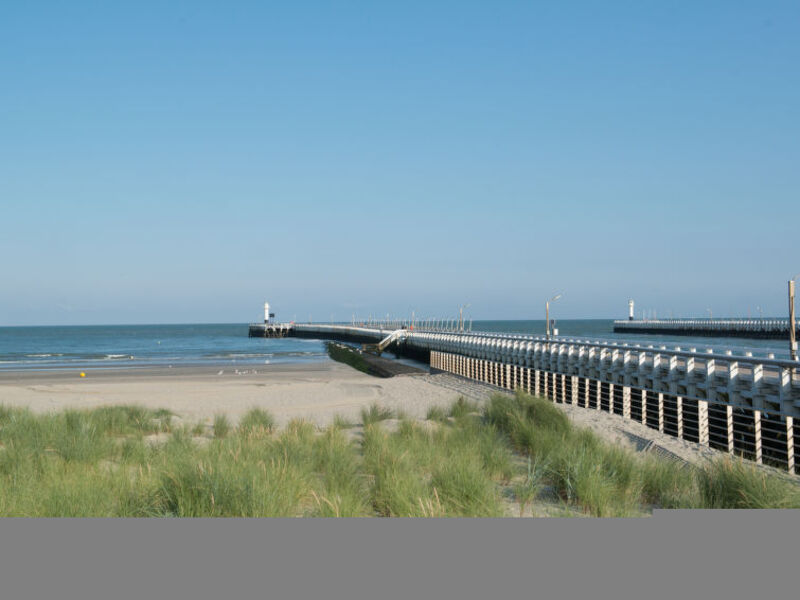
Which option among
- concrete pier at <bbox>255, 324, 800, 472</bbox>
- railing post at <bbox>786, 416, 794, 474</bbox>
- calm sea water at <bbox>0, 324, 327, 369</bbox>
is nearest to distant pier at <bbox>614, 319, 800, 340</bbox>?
calm sea water at <bbox>0, 324, 327, 369</bbox>

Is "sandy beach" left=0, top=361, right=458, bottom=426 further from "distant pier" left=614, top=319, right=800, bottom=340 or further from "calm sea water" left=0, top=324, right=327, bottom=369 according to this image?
"distant pier" left=614, top=319, right=800, bottom=340

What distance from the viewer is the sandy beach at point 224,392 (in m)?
23.2

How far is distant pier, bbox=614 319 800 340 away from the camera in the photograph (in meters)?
93.5

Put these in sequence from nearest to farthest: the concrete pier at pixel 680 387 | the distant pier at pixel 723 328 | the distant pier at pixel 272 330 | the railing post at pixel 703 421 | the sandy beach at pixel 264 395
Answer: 1. the concrete pier at pixel 680 387
2. the sandy beach at pixel 264 395
3. the railing post at pixel 703 421
4. the distant pier at pixel 723 328
5. the distant pier at pixel 272 330

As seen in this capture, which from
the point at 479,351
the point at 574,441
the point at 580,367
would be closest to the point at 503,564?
the point at 574,441

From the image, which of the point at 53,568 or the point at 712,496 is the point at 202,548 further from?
the point at 712,496

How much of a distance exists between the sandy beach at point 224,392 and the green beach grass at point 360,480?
7554mm

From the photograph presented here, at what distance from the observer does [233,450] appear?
9.60 metres

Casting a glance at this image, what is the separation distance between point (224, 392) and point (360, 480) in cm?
2358

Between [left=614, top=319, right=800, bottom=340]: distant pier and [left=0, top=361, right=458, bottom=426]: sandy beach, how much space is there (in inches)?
2648

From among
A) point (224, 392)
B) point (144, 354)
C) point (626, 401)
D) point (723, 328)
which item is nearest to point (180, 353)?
point (144, 354)

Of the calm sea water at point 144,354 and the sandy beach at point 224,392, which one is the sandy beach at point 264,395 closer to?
the sandy beach at point 224,392

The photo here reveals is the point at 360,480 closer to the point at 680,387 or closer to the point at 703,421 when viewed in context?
the point at 703,421

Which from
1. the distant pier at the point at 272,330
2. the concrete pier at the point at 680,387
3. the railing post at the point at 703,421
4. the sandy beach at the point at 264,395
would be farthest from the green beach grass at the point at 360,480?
the distant pier at the point at 272,330
